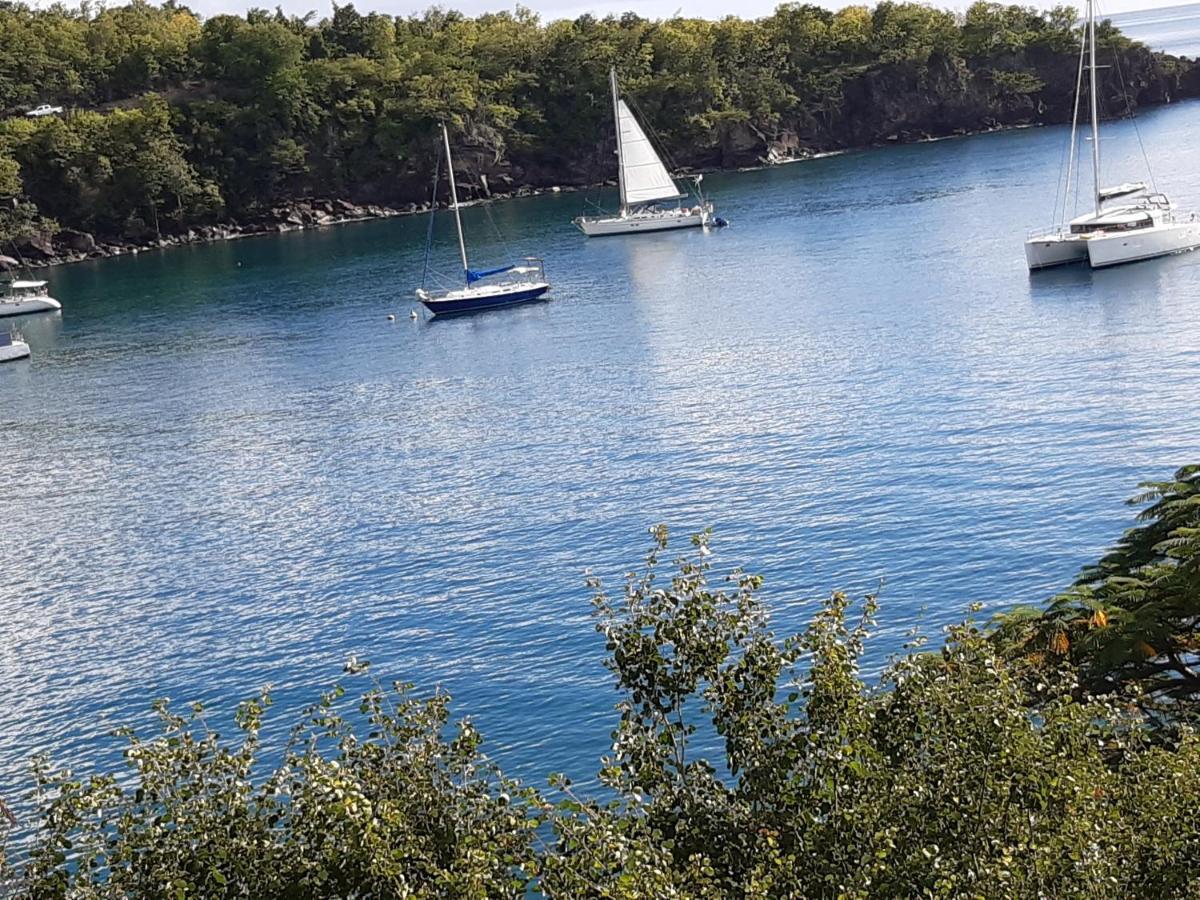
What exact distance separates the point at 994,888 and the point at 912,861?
1509 millimetres

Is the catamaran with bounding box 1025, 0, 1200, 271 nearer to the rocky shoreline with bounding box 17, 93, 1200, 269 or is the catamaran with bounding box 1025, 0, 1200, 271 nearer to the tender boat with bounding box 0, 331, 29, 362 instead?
the tender boat with bounding box 0, 331, 29, 362

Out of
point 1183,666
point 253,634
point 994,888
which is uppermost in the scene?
point 994,888

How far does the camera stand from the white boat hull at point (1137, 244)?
3637 inches

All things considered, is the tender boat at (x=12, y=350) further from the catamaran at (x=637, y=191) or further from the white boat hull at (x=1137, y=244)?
the white boat hull at (x=1137, y=244)

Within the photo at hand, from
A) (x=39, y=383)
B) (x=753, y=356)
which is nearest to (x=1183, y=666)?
(x=753, y=356)

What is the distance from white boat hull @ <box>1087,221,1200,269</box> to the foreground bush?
76.4m

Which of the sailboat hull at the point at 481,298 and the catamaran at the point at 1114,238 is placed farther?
the sailboat hull at the point at 481,298

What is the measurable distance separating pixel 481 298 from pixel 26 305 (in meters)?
49.3

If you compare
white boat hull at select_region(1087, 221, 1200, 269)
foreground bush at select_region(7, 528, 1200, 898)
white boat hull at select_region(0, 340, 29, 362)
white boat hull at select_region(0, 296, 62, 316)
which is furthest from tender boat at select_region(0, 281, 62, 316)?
foreground bush at select_region(7, 528, 1200, 898)

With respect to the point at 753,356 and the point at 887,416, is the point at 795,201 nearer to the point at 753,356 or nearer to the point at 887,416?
the point at 753,356

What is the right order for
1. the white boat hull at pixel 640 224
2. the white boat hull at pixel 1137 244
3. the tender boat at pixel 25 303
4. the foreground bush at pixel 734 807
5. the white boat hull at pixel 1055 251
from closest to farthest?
the foreground bush at pixel 734 807 → the white boat hull at pixel 1137 244 → the white boat hull at pixel 1055 251 → the tender boat at pixel 25 303 → the white boat hull at pixel 640 224

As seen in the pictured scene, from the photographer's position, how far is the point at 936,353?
7662 centimetres

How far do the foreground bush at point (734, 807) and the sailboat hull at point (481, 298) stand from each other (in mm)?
88827

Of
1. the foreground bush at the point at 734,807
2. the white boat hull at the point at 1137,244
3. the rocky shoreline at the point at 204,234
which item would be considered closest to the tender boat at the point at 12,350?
the rocky shoreline at the point at 204,234
